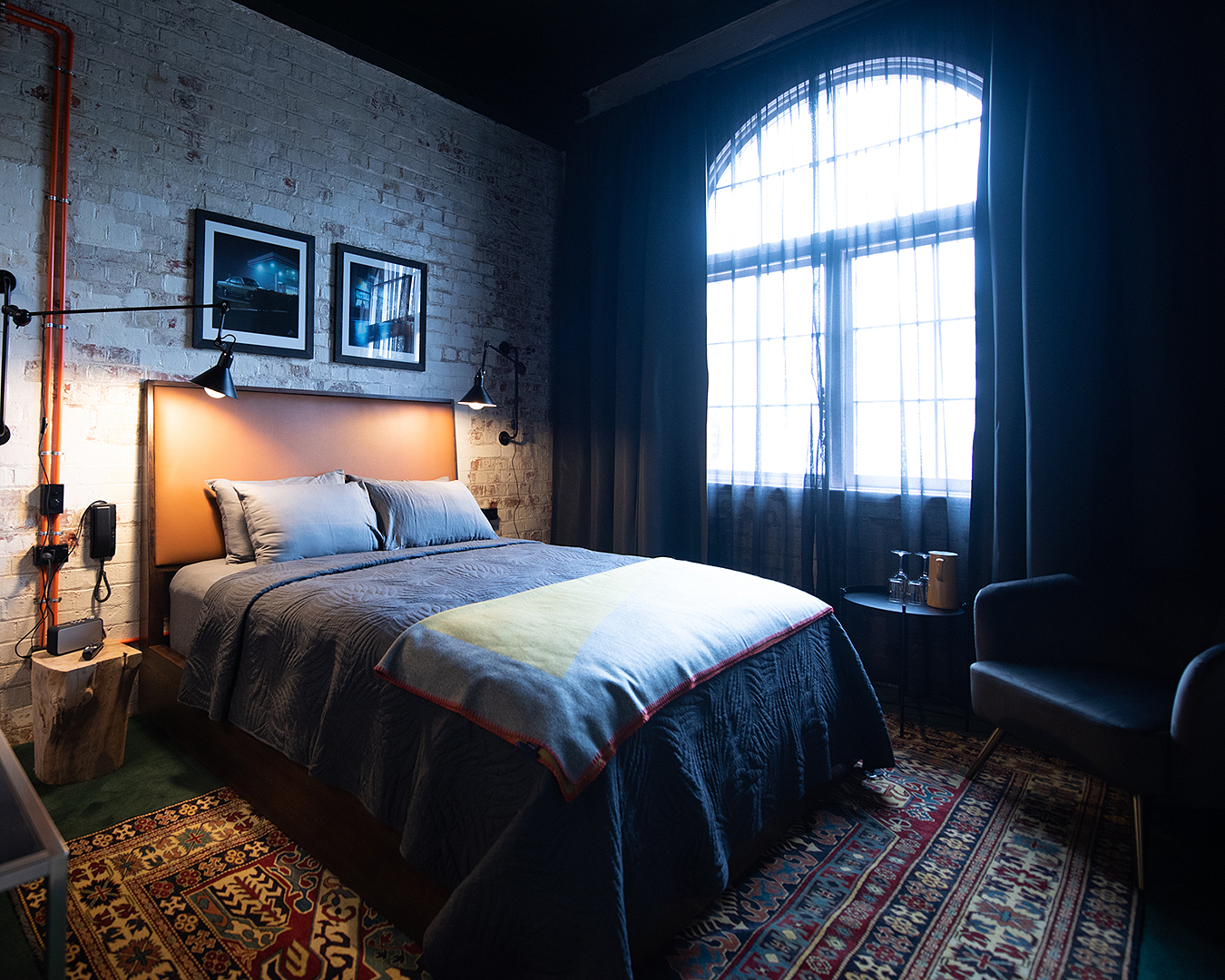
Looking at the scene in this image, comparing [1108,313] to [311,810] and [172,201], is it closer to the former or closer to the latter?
[311,810]

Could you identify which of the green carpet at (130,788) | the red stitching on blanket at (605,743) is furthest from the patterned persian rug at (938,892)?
the green carpet at (130,788)

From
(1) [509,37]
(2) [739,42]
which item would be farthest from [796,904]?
(1) [509,37]

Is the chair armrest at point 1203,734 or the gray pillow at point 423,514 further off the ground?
the gray pillow at point 423,514

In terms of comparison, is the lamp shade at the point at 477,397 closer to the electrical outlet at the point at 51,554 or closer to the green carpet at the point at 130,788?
the electrical outlet at the point at 51,554

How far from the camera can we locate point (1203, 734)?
1650 mm

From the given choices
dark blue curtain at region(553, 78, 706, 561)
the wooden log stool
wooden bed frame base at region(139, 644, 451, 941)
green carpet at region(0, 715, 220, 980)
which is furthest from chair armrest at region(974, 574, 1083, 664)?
the wooden log stool

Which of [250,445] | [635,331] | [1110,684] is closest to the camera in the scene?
[1110,684]

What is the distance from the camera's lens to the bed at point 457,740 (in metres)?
1.24

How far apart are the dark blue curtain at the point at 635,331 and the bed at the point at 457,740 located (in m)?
1.17

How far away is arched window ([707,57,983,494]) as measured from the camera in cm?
298

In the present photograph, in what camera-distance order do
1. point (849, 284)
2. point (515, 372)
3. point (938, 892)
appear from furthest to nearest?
point (515, 372) < point (849, 284) < point (938, 892)

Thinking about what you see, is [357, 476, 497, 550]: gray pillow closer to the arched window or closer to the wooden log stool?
the wooden log stool

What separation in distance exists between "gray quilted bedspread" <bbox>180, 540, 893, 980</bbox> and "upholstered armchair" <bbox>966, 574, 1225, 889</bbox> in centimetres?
46

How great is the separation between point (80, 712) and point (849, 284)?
3.56 meters
